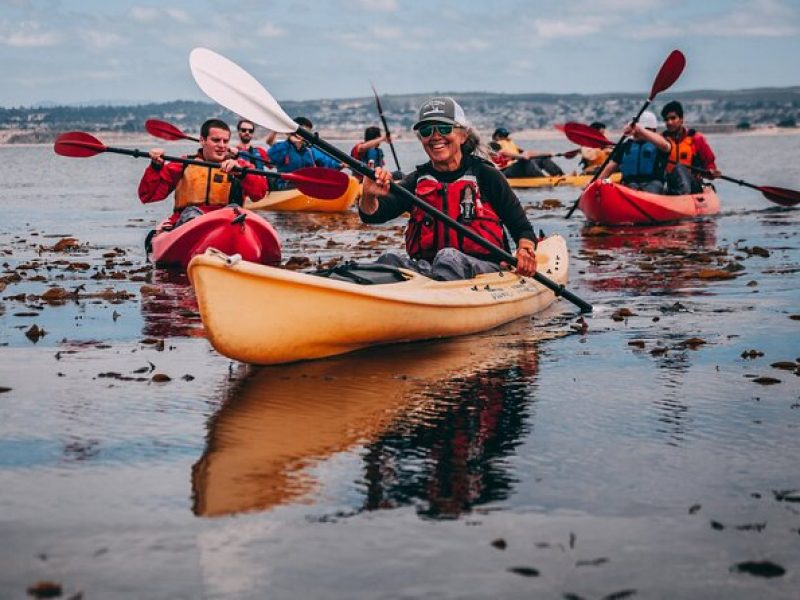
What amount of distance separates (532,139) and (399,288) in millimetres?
187765

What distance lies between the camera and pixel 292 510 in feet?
14.8

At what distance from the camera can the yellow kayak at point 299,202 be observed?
2330 cm

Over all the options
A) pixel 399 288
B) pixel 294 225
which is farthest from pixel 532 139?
pixel 399 288

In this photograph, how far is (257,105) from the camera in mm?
8398

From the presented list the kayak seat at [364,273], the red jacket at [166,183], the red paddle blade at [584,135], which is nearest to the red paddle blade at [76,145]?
the red jacket at [166,183]

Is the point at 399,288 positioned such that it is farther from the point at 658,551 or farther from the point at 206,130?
the point at 206,130

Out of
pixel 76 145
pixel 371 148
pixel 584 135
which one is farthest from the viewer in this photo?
pixel 371 148

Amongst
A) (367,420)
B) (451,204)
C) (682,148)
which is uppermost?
(682,148)

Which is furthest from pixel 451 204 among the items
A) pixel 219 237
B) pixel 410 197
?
pixel 219 237

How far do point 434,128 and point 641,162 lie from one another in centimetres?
1039

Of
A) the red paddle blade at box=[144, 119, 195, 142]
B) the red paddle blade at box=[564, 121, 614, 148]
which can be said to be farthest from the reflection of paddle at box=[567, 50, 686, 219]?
the red paddle blade at box=[144, 119, 195, 142]

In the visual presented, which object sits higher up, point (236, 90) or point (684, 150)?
point (236, 90)

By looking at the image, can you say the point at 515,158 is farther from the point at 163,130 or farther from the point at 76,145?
the point at 76,145

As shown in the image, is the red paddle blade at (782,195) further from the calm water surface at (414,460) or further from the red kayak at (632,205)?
the calm water surface at (414,460)
